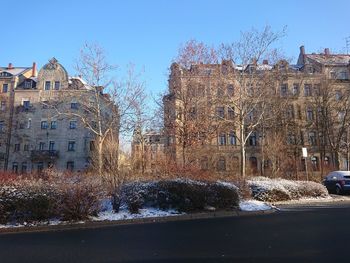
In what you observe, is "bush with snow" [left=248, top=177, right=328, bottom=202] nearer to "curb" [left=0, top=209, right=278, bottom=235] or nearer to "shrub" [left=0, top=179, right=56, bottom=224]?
"curb" [left=0, top=209, right=278, bottom=235]

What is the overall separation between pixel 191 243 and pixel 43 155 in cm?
4953

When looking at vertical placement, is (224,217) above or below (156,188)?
below

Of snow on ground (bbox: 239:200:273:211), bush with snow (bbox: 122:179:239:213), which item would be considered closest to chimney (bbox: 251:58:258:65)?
snow on ground (bbox: 239:200:273:211)

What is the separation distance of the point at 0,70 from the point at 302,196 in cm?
5475

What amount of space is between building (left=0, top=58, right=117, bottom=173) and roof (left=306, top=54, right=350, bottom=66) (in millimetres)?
39233

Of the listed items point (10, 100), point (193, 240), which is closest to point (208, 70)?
point (193, 240)

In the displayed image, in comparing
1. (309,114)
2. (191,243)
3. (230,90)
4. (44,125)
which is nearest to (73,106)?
(44,125)

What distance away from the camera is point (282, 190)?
2186 centimetres

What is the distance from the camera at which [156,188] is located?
631 inches

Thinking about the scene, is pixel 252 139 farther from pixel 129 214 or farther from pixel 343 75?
pixel 129 214

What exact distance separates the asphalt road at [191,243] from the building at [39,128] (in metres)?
44.3

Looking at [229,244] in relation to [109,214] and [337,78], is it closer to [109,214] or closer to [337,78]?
[109,214]

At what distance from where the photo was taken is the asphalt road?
770 centimetres

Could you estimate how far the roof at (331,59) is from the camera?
59875 mm
